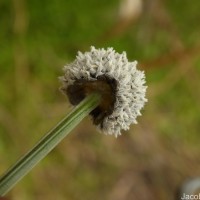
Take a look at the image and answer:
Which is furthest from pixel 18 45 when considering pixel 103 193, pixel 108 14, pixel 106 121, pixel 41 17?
pixel 106 121

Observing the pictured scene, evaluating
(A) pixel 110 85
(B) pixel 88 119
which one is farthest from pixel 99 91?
(B) pixel 88 119

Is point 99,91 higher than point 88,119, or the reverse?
point 88,119

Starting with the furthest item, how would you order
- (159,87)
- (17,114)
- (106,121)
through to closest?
(159,87) → (17,114) → (106,121)

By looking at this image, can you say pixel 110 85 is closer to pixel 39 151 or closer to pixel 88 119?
pixel 39 151

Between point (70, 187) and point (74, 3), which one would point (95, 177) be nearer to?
point (70, 187)

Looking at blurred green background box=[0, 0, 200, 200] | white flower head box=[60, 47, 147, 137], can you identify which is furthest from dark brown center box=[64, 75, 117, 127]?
blurred green background box=[0, 0, 200, 200]

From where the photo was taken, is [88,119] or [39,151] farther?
[88,119]

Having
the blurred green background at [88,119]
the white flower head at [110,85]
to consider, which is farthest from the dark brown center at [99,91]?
the blurred green background at [88,119]
